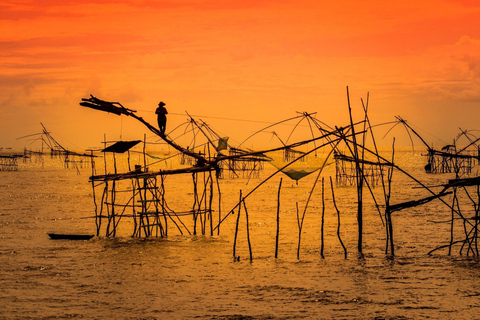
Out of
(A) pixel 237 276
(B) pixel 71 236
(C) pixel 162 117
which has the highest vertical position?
(C) pixel 162 117

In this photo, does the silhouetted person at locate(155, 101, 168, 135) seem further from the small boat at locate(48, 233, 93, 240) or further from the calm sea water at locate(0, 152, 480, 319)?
the small boat at locate(48, 233, 93, 240)

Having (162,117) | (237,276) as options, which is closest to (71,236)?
(162,117)

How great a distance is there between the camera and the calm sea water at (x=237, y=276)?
6785 millimetres

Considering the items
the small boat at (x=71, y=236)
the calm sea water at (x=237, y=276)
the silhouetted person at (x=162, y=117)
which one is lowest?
the calm sea water at (x=237, y=276)

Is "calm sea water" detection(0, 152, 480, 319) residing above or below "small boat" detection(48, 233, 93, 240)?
below

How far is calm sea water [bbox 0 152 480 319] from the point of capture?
679 centimetres

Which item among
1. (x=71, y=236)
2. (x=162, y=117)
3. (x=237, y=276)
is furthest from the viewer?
(x=71, y=236)

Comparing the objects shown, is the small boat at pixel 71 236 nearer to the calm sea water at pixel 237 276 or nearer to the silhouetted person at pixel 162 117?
the calm sea water at pixel 237 276

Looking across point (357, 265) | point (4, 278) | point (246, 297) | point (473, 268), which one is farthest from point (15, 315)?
point (473, 268)

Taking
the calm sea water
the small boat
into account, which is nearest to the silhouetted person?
the calm sea water

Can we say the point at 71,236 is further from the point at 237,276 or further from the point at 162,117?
the point at 237,276

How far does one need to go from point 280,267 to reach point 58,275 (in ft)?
10.4

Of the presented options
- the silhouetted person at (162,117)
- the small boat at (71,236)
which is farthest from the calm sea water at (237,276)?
the silhouetted person at (162,117)

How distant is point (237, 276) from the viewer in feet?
27.2
